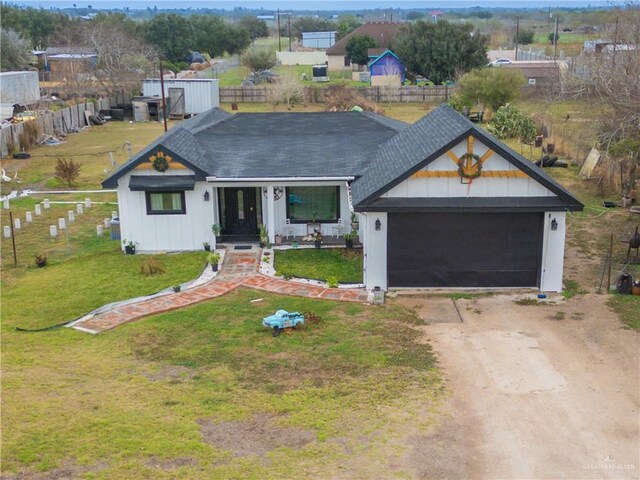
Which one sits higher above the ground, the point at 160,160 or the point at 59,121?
the point at 160,160

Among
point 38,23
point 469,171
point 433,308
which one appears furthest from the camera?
point 38,23

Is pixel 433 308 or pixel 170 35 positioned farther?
pixel 170 35

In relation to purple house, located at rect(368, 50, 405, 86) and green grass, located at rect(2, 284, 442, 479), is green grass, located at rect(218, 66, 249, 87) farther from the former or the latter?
green grass, located at rect(2, 284, 442, 479)

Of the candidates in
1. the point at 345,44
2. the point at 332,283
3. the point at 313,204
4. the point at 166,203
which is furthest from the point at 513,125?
the point at 345,44

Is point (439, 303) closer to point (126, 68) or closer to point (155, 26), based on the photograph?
point (126, 68)

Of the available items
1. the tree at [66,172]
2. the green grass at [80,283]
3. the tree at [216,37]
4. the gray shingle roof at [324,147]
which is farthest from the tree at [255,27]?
the green grass at [80,283]

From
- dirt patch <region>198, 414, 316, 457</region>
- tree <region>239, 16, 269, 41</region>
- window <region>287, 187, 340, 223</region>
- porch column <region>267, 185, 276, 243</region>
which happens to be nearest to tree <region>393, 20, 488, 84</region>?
window <region>287, 187, 340, 223</region>

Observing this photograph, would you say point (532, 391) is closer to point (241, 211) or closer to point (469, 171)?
point (469, 171)

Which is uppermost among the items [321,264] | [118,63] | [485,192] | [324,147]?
[118,63]
